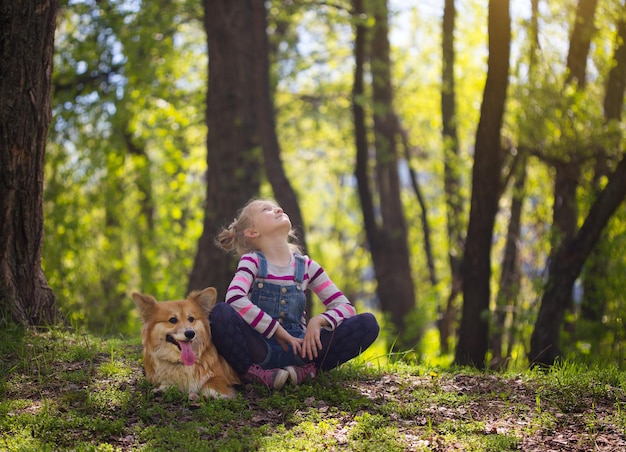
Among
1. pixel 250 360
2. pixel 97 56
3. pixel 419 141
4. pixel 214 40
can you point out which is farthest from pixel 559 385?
pixel 419 141

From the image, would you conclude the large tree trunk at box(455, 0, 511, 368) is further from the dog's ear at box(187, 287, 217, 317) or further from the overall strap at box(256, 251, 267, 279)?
the dog's ear at box(187, 287, 217, 317)

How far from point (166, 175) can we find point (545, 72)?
28.1ft

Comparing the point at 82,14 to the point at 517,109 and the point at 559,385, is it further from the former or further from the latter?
the point at 559,385

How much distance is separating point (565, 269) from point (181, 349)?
508cm

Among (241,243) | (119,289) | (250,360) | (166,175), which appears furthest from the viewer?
(166,175)

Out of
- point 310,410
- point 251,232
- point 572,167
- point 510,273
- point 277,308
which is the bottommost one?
point 310,410

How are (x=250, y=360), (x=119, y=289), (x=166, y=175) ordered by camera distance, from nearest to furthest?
1. (x=250, y=360)
2. (x=119, y=289)
3. (x=166, y=175)

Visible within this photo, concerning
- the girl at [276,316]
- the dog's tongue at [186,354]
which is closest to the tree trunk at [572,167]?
the girl at [276,316]

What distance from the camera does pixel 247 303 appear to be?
5438 millimetres

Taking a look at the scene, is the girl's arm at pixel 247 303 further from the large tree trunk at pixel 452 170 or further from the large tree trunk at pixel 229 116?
the large tree trunk at pixel 452 170

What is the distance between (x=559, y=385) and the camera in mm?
5773

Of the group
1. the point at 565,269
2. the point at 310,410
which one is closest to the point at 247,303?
the point at 310,410

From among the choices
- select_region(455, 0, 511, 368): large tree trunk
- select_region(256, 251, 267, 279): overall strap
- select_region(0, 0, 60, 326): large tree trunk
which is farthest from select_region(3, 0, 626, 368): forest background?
select_region(256, 251, 267, 279): overall strap

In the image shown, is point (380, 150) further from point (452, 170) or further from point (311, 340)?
point (311, 340)
